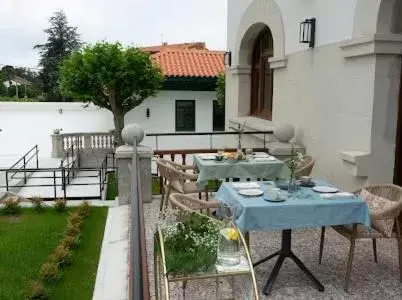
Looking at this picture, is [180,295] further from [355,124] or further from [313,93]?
[313,93]

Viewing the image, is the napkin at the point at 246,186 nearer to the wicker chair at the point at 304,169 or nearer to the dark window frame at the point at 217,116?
the wicker chair at the point at 304,169

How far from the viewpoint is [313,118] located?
681 cm

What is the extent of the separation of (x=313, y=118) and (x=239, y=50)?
4288mm

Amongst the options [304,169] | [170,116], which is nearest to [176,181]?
[304,169]

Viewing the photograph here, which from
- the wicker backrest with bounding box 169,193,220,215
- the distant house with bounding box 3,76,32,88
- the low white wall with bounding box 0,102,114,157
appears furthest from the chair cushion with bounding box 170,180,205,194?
the distant house with bounding box 3,76,32,88

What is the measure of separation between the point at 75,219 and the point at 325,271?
3.80 meters

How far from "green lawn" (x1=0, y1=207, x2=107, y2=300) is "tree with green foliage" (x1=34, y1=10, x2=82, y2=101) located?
30105 millimetres

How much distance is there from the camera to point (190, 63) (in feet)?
54.1

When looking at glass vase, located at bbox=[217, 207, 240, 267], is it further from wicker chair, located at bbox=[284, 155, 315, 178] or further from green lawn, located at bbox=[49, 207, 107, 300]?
wicker chair, located at bbox=[284, 155, 315, 178]

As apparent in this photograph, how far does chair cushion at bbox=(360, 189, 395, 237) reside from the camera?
3736mm

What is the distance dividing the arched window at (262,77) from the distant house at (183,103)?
5135 millimetres

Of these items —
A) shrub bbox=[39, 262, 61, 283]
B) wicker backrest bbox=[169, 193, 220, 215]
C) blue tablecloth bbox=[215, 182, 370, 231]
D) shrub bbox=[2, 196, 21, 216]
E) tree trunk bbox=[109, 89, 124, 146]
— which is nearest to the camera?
blue tablecloth bbox=[215, 182, 370, 231]

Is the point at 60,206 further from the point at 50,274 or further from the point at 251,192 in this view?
the point at 251,192

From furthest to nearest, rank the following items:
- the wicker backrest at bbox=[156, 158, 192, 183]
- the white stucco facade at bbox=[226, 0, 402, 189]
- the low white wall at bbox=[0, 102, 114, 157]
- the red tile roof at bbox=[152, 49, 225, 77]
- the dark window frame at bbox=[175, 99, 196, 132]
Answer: the low white wall at bbox=[0, 102, 114, 157], the dark window frame at bbox=[175, 99, 196, 132], the red tile roof at bbox=[152, 49, 225, 77], the wicker backrest at bbox=[156, 158, 192, 183], the white stucco facade at bbox=[226, 0, 402, 189]
